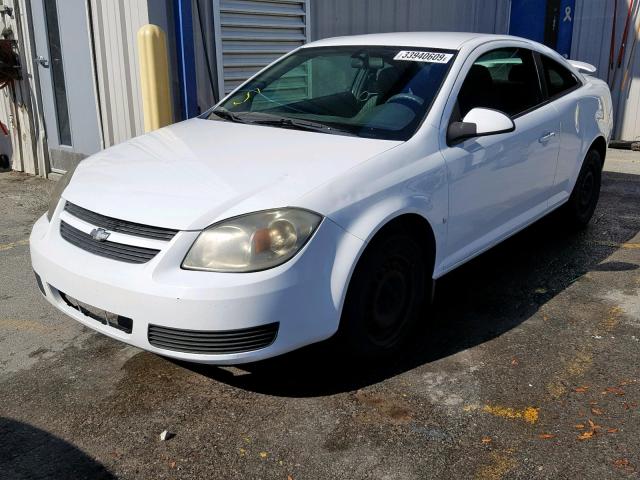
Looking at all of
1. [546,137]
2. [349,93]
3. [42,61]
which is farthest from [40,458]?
[42,61]

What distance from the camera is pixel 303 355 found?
3422 mm

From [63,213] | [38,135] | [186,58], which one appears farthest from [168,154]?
[38,135]

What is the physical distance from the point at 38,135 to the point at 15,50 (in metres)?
0.98

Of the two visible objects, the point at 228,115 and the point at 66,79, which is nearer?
the point at 228,115

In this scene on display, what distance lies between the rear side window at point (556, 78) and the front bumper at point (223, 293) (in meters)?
2.53

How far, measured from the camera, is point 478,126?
3486 millimetres

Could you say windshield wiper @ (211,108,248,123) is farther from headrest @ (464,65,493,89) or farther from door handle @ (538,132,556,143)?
door handle @ (538,132,556,143)

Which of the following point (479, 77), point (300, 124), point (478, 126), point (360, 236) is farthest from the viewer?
point (479, 77)

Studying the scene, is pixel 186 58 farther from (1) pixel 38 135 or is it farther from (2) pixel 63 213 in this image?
(2) pixel 63 213

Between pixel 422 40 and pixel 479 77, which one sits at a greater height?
pixel 422 40

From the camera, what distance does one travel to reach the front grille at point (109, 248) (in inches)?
109

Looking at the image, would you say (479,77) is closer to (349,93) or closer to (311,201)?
(349,93)

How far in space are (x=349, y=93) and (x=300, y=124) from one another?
1.24 feet

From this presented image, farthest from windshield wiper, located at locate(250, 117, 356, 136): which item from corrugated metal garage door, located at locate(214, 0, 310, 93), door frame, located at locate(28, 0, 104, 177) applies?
door frame, located at locate(28, 0, 104, 177)
